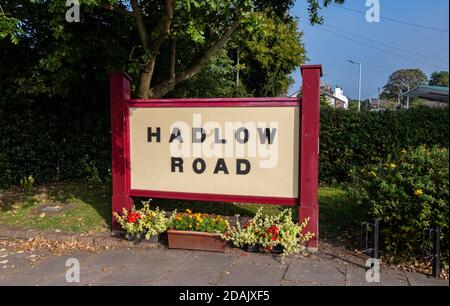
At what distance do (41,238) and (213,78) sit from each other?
729cm

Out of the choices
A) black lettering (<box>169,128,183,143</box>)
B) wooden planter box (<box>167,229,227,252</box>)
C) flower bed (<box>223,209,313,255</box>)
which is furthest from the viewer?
black lettering (<box>169,128,183,143</box>)

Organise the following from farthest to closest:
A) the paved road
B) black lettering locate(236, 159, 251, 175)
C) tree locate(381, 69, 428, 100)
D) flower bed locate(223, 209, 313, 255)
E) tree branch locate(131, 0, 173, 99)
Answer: tree locate(381, 69, 428, 100) < tree branch locate(131, 0, 173, 99) < black lettering locate(236, 159, 251, 175) < flower bed locate(223, 209, 313, 255) < the paved road

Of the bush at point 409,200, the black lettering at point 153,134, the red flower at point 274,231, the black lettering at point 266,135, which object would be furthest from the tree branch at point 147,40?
the bush at point 409,200

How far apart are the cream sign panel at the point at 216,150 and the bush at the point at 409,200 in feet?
3.37

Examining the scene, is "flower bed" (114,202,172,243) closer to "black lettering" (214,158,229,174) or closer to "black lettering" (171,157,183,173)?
"black lettering" (171,157,183,173)

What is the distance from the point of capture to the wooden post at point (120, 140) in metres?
6.13

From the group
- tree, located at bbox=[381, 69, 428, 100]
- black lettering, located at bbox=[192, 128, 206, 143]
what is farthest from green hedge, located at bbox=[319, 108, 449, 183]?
tree, located at bbox=[381, 69, 428, 100]

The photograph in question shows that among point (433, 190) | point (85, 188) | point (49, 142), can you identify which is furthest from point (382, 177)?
point (49, 142)

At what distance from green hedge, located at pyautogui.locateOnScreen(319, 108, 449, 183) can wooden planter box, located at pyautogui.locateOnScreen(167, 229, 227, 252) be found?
4719 mm

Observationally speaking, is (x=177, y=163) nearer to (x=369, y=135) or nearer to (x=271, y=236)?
(x=271, y=236)

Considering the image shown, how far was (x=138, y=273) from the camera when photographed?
4875mm

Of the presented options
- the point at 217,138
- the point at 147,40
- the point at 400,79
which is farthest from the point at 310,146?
the point at 400,79

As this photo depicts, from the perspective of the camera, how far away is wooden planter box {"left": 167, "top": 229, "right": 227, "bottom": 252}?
5.49 m

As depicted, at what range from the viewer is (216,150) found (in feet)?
19.1
